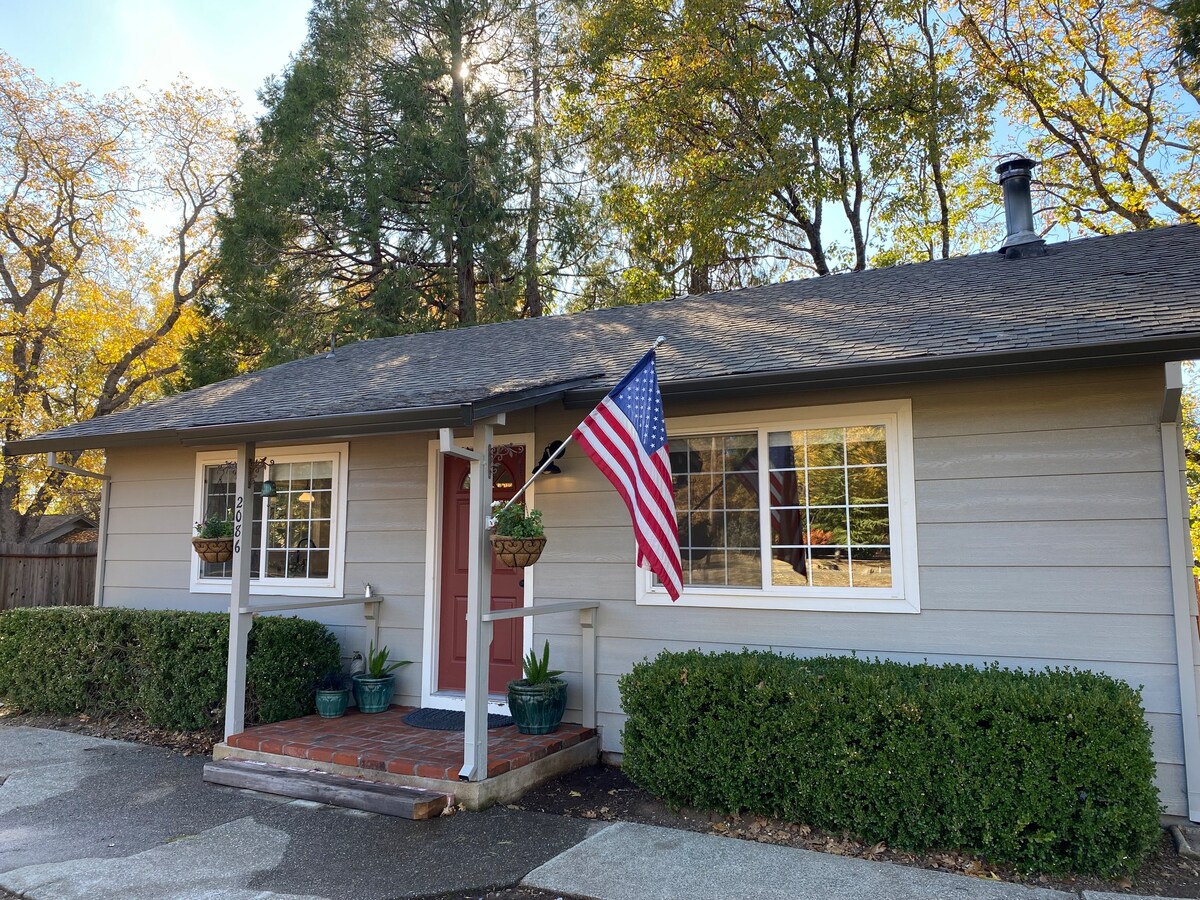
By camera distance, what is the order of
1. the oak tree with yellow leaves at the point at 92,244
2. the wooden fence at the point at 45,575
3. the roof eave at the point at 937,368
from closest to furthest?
the roof eave at the point at 937,368 → the wooden fence at the point at 45,575 → the oak tree with yellow leaves at the point at 92,244

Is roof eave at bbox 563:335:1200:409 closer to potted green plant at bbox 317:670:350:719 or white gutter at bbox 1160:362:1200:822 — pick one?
white gutter at bbox 1160:362:1200:822

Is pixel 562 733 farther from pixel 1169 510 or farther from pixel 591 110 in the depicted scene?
pixel 591 110

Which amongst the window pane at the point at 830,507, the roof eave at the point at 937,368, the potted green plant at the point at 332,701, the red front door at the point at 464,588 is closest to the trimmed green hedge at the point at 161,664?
the potted green plant at the point at 332,701

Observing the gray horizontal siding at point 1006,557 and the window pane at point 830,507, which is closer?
the gray horizontal siding at point 1006,557

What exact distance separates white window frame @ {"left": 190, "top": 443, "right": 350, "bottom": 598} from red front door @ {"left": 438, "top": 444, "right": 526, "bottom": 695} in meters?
0.98

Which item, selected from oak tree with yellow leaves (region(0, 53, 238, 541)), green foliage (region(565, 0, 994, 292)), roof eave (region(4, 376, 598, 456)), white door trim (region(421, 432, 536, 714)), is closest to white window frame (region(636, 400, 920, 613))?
roof eave (region(4, 376, 598, 456))

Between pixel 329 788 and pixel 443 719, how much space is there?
3.98 feet

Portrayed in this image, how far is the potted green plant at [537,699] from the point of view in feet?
17.6

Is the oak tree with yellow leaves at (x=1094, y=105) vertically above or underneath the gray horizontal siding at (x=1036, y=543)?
above

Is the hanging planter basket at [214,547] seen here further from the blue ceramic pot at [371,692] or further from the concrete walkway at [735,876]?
the concrete walkway at [735,876]

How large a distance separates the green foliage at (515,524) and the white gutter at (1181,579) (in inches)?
133

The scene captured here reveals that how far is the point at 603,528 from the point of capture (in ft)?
18.9

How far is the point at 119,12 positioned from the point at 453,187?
238 inches

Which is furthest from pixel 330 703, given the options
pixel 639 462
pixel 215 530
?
pixel 639 462
